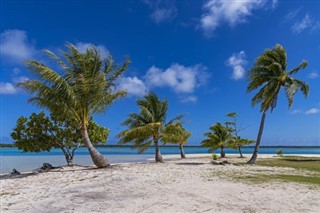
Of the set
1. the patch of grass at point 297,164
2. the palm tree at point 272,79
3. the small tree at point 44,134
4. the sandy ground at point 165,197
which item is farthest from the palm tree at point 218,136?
the sandy ground at point 165,197

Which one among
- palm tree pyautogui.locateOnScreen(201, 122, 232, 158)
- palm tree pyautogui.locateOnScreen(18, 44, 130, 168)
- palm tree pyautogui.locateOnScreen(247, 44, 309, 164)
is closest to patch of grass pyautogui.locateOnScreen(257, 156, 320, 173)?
palm tree pyautogui.locateOnScreen(247, 44, 309, 164)

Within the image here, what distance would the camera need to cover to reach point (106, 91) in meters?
14.8

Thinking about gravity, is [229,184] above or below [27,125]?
below

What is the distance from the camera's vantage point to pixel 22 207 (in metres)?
6.02

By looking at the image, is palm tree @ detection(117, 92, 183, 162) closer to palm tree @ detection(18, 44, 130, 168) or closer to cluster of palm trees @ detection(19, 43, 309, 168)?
cluster of palm trees @ detection(19, 43, 309, 168)

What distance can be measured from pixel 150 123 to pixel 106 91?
4.66 metres

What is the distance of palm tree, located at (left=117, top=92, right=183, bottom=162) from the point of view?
1838cm

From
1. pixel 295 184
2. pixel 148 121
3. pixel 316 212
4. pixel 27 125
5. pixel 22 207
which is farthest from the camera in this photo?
pixel 148 121

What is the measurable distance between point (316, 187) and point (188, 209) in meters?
4.90

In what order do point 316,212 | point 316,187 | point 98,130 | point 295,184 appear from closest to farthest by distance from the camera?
point 316,212 → point 316,187 → point 295,184 → point 98,130

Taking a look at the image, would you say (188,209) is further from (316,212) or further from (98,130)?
(98,130)

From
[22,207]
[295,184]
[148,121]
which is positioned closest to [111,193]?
[22,207]

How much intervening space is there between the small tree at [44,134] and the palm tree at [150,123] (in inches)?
130

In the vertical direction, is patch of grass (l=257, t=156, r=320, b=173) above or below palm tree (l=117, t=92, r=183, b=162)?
below
